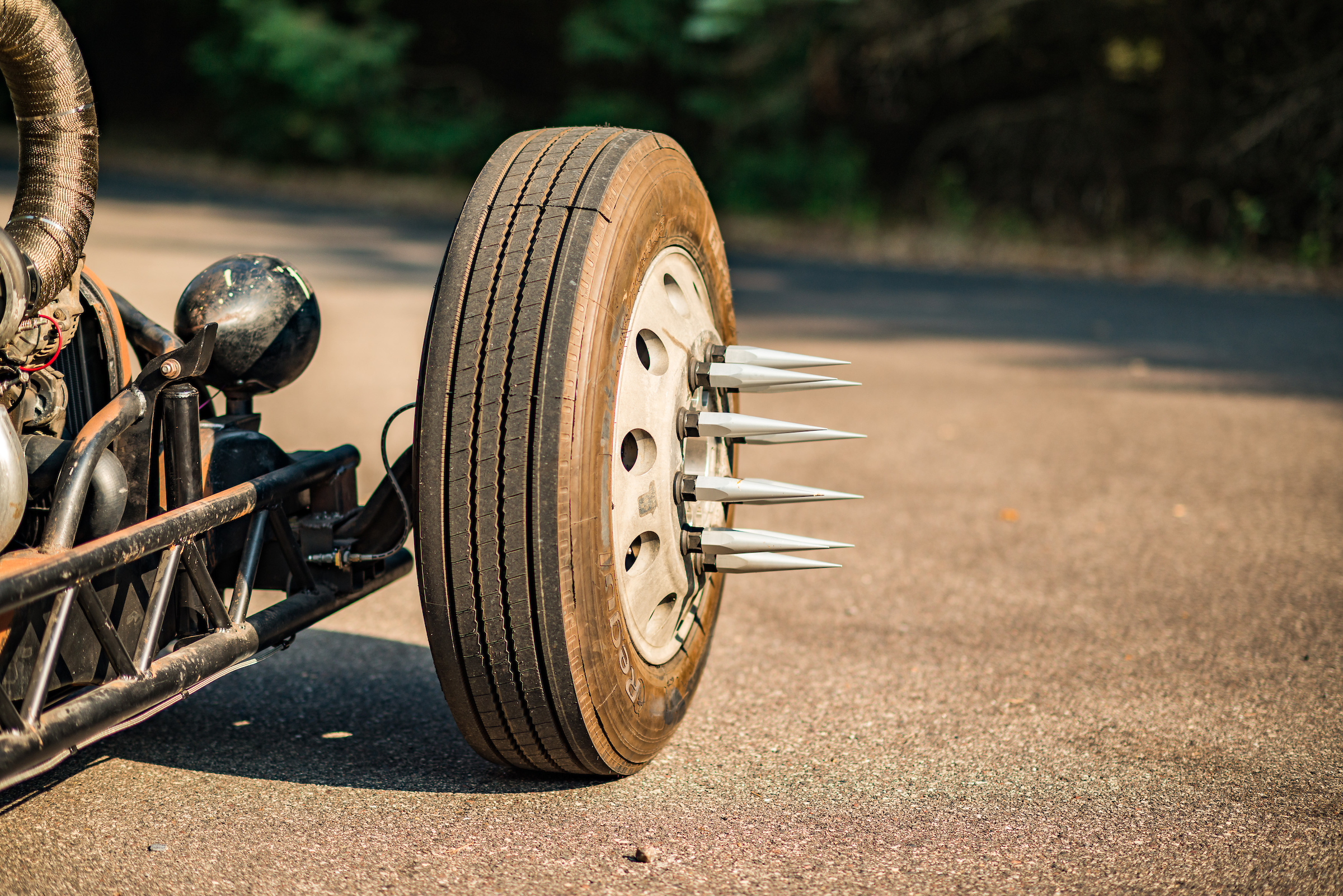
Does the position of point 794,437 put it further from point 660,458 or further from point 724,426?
point 660,458

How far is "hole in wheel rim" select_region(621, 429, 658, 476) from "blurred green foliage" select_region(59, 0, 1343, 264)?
36.7ft

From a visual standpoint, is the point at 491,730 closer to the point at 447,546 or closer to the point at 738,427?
the point at 447,546

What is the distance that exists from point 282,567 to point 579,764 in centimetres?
79

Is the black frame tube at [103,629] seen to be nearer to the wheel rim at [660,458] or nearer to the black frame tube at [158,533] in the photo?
the black frame tube at [158,533]

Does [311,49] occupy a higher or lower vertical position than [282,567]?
higher

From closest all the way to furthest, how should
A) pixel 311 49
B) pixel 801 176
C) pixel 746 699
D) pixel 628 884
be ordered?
1. pixel 628 884
2. pixel 746 699
3. pixel 801 176
4. pixel 311 49

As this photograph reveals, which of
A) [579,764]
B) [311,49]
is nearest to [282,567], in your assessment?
[579,764]

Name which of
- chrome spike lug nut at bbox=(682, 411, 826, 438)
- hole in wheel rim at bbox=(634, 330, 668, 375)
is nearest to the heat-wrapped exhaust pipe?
hole in wheel rim at bbox=(634, 330, 668, 375)

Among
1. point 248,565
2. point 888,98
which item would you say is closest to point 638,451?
point 248,565

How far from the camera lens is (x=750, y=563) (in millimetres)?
2771

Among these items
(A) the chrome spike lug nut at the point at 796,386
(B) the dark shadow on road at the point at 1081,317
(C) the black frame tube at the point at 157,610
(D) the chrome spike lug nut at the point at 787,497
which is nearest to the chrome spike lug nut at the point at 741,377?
(A) the chrome spike lug nut at the point at 796,386

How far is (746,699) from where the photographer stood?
3.20m

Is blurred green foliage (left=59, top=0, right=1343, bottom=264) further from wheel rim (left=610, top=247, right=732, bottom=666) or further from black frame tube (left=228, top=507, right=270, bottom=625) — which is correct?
black frame tube (left=228, top=507, right=270, bottom=625)

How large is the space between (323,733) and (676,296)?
50.5 inches
